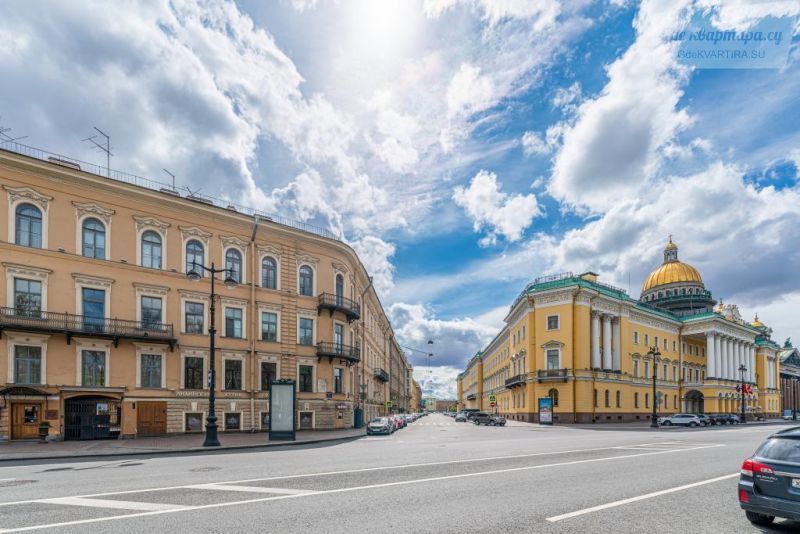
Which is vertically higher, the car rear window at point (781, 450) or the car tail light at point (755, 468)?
the car rear window at point (781, 450)

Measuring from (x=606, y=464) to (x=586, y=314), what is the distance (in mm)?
42604

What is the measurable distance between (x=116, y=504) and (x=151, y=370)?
2236cm

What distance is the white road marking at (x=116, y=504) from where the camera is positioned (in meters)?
8.23

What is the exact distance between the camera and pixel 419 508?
8242 mm

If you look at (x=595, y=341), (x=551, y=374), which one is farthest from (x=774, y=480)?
(x=595, y=341)

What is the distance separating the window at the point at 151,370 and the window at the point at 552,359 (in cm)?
4059

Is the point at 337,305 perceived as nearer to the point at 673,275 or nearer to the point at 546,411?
the point at 546,411

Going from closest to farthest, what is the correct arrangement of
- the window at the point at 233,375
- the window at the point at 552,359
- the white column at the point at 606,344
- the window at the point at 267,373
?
the window at the point at 233,375 < the window at the point at 267,373 < the window at the point at 552,359 < the white column at the point at 606,344

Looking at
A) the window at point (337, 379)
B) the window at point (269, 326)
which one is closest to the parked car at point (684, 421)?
the window at point (337, 379)

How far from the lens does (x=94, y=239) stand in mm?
27578

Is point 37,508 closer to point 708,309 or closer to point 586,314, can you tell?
point 586,314

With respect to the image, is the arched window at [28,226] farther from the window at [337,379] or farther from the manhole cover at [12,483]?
the window at [337,379]

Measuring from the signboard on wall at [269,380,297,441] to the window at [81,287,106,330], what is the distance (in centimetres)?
1067

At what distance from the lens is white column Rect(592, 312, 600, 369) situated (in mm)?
53631
